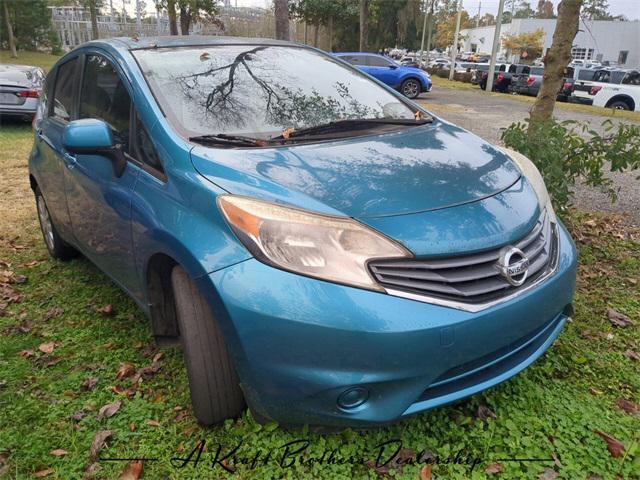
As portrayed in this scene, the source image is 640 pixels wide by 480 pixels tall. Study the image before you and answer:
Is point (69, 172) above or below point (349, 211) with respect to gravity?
below

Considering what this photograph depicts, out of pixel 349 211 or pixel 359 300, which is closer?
pixel 359 300

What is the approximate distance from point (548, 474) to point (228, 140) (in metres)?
1.89

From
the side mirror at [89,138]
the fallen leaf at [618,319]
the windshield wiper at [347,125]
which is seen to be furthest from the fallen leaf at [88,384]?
the fallen leaf at [618,319]

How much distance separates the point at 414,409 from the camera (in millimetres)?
1862

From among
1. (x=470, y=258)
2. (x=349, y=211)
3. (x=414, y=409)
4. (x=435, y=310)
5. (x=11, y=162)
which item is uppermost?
(x=349, y=211)

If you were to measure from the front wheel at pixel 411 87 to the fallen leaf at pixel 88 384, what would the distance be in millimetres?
16805

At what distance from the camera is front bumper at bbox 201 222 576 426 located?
173 cm

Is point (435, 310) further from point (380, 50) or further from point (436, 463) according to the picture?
point (380, 50)

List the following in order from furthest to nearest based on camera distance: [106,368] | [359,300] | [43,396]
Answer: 1. [106,368]
2. [43,396]
3. [359,300]

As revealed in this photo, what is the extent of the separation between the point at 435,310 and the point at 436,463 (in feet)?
2.32

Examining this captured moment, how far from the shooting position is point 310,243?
1.85m

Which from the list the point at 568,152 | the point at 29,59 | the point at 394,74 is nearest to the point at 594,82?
the point at 394,74

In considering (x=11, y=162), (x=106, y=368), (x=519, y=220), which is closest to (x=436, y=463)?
(x=519, y=220)

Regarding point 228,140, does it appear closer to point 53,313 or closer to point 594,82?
point 53,313
